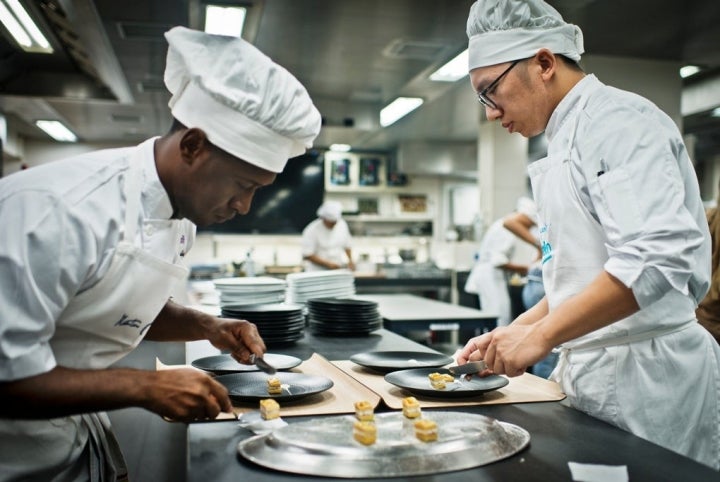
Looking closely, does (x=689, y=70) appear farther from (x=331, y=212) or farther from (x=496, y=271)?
(x=331, y=212)

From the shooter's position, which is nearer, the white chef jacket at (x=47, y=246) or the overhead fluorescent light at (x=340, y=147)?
the white chef jacket at (x=47, y=246)

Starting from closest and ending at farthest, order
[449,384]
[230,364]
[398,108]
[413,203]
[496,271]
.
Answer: [449,384]
[230,364]
[496,271]
[398,108]
[413,203]

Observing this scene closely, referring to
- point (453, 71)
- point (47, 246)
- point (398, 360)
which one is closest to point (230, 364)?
point (398, 360)

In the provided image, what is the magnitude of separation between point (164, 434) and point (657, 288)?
Result: 3346 millimetres

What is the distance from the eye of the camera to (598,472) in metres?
1.00

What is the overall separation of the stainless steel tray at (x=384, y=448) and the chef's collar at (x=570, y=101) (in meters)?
0.79

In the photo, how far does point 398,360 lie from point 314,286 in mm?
1401

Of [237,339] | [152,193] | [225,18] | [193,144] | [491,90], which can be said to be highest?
[225,18]

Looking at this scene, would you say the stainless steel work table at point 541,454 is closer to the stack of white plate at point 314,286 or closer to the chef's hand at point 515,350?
the chef's hand at point 515,350

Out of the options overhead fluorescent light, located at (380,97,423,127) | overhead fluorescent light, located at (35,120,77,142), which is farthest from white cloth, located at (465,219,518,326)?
overhead fluorescent light, located at (35,120,77,142)

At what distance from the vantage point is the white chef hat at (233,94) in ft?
4.18

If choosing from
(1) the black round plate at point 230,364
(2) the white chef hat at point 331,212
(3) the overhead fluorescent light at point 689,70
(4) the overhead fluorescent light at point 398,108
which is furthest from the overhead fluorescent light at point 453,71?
(1) the black round plate at point 230,364

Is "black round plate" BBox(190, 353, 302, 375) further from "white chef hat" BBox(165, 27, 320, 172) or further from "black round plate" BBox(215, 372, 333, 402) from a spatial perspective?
"white chef hat" BBox(165, 27, 320, 172)

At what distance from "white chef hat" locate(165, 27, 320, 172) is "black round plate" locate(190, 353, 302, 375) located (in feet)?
2.32
